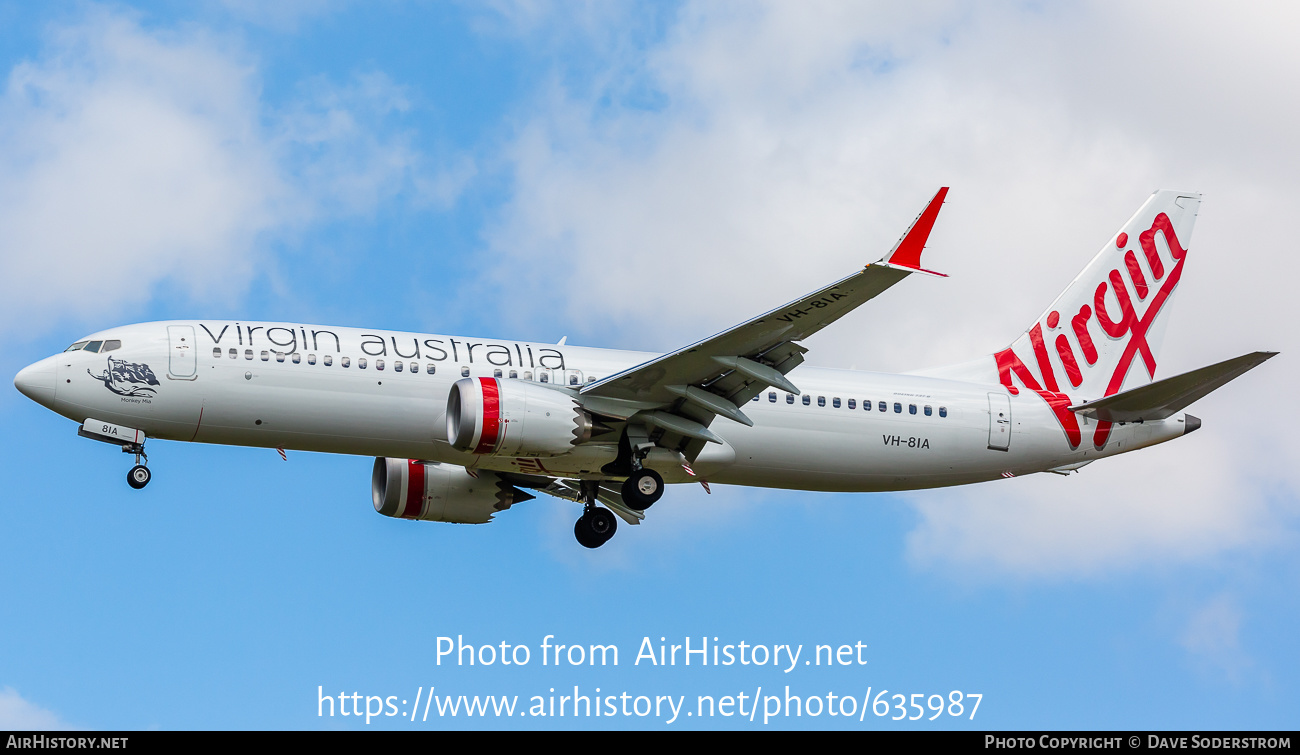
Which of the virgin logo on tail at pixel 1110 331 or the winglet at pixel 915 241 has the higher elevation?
the virgin logo on tail at pixel 1110 331

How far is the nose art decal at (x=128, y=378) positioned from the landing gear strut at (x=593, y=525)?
10.0 metres

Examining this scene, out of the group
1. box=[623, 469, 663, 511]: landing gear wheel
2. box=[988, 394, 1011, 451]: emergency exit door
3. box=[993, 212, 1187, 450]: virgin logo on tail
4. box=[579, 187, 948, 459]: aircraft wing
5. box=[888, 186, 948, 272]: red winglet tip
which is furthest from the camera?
box=[993, 212, 1187, 450]: virgin logo on tail

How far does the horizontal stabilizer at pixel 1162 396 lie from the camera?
2978cm

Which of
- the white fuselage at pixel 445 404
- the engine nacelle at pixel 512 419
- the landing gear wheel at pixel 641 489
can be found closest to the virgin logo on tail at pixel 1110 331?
the white fuselage at pixel 445 404

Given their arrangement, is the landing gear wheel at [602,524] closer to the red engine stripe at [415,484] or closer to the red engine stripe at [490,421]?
the red engine stripe at [415,484]

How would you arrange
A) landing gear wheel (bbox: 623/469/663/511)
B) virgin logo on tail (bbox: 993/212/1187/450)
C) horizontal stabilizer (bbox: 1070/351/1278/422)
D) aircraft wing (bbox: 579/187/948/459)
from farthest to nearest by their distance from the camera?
virgin logo on tail (bbox: 993/212/1187/450) → landing gear wheel (bbox: 623/469/663/511) → horizontal stabilizer (bbox: 1070/351/1278/422) → aircraft wing (bbox: 579/187/948/459)

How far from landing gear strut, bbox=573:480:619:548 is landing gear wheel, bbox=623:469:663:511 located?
317 cm

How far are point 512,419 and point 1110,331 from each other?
1658 cm

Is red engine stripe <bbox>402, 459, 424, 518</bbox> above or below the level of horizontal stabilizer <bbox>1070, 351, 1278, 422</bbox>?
above

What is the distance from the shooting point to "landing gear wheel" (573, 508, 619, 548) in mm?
33219

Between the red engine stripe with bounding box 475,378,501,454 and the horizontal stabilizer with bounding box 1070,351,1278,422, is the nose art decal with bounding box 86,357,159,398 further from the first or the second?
the horizontal stabilizer with bounding box 1070,351,1278,422

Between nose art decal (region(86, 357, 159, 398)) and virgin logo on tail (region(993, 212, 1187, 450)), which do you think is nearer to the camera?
nose art decal (region(86, 357, 159, 398))

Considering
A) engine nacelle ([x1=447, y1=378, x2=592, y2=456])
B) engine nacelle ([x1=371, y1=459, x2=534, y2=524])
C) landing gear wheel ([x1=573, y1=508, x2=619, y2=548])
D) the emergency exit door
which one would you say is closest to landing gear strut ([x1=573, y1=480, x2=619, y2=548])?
landing gear wheel ([x1=573, y1=508, x2=619, y2=548])

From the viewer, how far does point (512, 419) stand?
1110 inches
